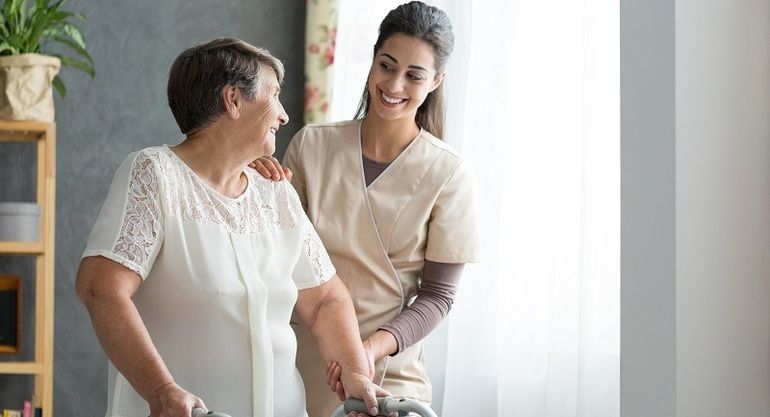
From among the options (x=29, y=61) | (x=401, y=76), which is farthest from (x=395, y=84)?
(x=29, y=61)

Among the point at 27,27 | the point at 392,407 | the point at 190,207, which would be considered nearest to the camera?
the point at 392,407

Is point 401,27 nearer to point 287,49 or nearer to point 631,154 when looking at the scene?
point 631,154

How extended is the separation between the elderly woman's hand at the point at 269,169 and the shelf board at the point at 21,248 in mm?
1372

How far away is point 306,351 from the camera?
2.35 metres

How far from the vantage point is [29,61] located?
10.8 ft

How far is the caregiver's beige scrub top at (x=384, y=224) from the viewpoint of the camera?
2.37 m

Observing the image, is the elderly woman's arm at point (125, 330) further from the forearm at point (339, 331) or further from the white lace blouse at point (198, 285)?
→ the forearm at point (339, 331)

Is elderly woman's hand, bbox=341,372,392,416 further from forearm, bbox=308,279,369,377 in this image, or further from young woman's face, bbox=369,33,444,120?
young woman's face, bbox=369,33,444,120

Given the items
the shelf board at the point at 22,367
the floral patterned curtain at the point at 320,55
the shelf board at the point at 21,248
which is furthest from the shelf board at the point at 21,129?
the floral patterned curtain at the point at 320,55

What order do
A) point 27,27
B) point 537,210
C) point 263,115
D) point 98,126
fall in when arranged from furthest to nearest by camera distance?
point 98,126 < point 27,27 < point 537,210 < point 263,115

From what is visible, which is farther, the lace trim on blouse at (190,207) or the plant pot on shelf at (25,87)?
the plant pot on shelf at (25,87)

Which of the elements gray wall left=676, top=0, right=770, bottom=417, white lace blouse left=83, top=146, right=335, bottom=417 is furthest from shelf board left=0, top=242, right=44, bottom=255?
gray wall left=676, top=0, right=770, bottom=417

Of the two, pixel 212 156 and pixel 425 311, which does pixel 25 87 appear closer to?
pixel 212 156

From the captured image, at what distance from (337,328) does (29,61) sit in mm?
1682
